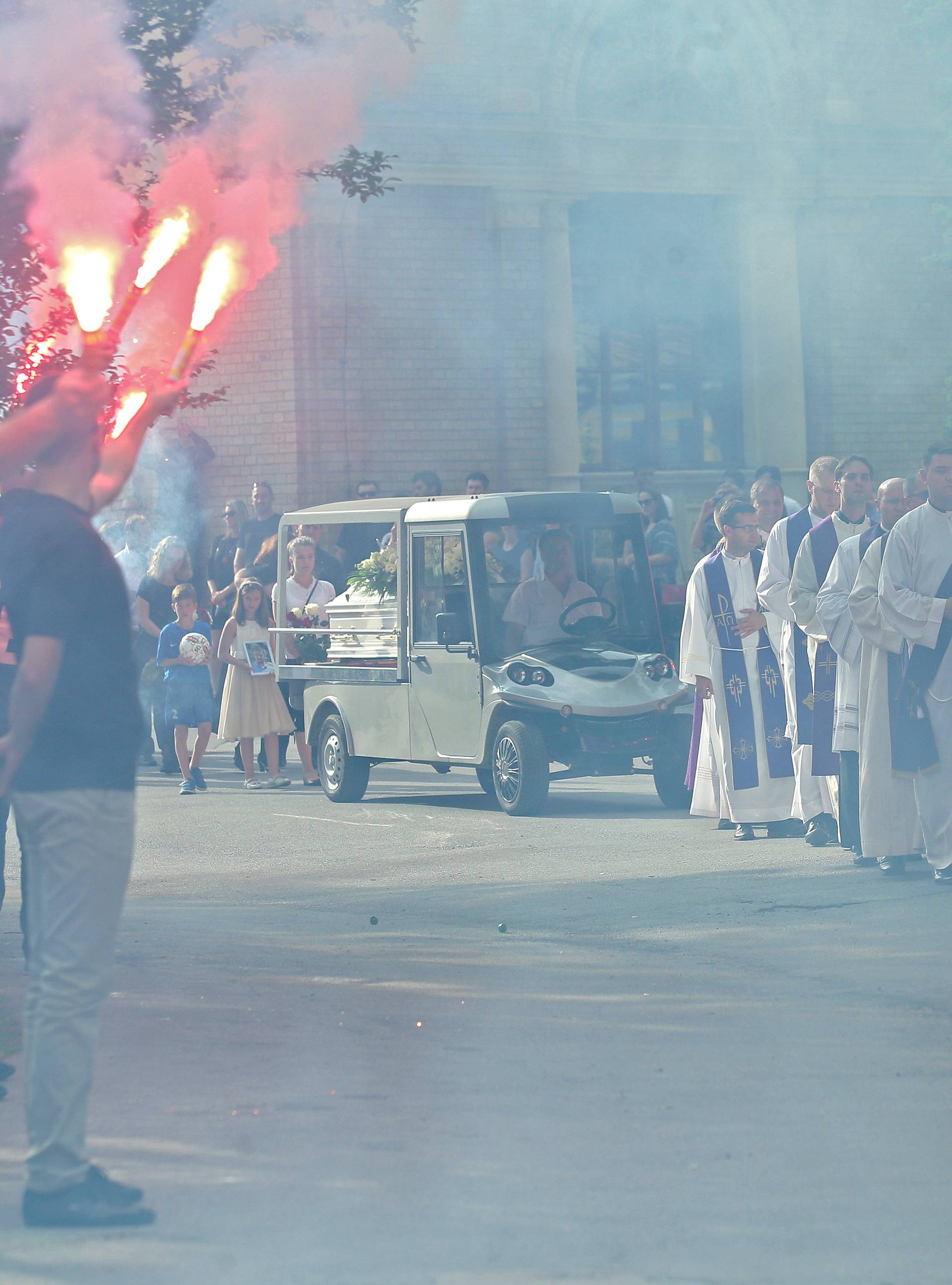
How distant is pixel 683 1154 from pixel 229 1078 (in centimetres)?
142

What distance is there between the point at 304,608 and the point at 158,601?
1.90m

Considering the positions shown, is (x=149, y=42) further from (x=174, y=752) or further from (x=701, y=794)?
(x=174, y=752)

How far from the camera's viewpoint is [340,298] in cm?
2059

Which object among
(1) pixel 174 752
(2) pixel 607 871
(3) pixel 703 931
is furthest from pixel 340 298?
(3) pixel 703 931

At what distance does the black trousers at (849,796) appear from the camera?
9.45 meters

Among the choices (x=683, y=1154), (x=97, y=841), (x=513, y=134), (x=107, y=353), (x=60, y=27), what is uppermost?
(x=513, y=134)

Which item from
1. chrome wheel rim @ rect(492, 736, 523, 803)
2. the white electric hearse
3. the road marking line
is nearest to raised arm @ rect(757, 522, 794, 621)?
the white electric hearse

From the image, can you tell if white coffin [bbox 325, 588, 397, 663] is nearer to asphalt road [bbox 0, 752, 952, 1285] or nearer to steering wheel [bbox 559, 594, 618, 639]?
steering wheel [bbox 559, 594, 618, 639]

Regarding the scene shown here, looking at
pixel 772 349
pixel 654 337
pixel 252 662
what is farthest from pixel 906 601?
pixel 772 349

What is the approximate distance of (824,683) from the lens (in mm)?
9977

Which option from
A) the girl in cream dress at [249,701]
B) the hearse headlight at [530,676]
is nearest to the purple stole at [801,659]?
the hearse headlight at [530,676]

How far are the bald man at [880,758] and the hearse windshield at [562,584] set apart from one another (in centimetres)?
327

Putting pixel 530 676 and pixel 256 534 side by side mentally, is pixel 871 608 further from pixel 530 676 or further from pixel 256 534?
pixel 256 534

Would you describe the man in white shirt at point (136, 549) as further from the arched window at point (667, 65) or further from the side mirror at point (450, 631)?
the arched window at point (667, 65)
